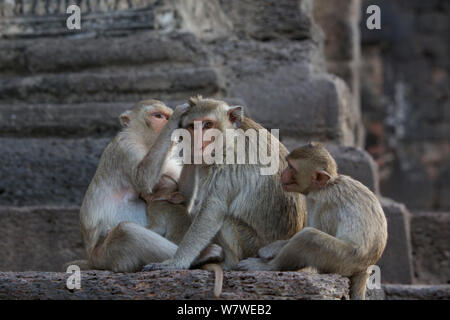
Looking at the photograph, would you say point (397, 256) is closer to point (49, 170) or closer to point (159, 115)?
point (159, 115)

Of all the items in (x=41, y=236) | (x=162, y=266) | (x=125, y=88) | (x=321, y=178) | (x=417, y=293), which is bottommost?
(x=417, y=293)

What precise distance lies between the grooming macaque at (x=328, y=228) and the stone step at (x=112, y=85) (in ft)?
7.13

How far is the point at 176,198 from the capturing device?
4.85m

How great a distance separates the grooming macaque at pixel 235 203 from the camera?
→ 4454mm

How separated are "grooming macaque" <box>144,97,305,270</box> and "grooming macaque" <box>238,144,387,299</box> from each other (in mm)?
130

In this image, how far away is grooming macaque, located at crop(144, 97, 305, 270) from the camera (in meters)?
4.45

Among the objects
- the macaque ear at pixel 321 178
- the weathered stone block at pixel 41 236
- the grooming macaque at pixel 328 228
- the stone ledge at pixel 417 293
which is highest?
the macaque ear at pixel 321 178

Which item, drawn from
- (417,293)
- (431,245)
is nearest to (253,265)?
(417,293)

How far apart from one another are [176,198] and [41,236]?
1551 mm

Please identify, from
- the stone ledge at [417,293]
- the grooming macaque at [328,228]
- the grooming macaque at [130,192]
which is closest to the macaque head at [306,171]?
the grooming macaque at [328,228]

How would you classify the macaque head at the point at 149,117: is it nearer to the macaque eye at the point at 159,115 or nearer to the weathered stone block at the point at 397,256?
the macaque eye at the point at 159,115

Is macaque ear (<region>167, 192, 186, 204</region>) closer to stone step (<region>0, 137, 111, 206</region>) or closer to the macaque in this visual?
the macaque
